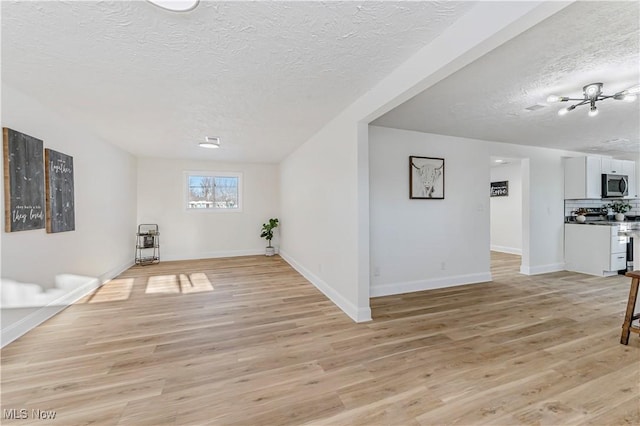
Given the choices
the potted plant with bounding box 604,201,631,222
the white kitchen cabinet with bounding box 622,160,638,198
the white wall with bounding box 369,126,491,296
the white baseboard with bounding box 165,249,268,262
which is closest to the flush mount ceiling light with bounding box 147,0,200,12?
the white wall with bounding box 369,126,491,296

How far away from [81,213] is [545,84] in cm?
543

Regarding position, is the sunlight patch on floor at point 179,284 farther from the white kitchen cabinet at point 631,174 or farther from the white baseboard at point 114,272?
the white kitchen cabinet at point 631,174

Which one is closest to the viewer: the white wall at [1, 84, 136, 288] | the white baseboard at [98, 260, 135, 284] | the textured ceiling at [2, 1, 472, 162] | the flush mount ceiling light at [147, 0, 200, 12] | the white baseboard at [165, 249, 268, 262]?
the flush mount ceiling light at [147, 0, 200, 12]

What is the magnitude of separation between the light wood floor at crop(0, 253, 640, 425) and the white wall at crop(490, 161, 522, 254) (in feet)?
10.8

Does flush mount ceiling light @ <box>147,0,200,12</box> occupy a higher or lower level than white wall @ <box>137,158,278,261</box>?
higher

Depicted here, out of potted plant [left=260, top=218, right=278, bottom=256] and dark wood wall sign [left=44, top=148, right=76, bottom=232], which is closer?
dark wood wall sign [left=44, top=148, right=76, bottom=232]

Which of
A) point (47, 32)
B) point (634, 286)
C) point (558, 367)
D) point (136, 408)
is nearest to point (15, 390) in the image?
point (136, 408)

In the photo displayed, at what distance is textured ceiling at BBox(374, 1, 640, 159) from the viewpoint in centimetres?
160

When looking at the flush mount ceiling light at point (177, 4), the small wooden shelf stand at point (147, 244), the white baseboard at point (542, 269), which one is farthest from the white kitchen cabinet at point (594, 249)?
the small wooden shelf stand at point (147, 244)

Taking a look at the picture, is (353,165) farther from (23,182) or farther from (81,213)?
(81,213)

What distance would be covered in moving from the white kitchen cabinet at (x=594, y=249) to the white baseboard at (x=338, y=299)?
4628 mm

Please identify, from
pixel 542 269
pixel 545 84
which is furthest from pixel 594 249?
pixel 545 84

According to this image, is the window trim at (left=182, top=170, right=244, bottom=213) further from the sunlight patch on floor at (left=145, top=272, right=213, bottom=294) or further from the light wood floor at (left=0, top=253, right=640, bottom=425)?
the light wood floor at (left=0, top=253, right=640, bottom=425)

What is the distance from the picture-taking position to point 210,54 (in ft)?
6.12
